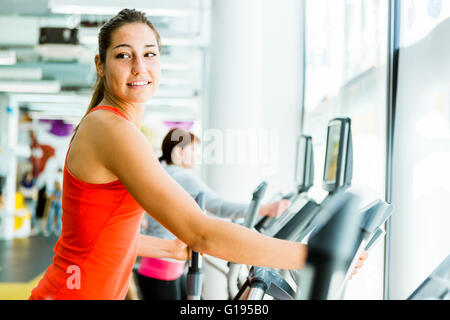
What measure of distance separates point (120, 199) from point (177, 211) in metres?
0.23

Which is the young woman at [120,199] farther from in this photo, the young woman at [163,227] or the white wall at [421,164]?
the young woman at [163,227]

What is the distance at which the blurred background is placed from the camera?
168 cm

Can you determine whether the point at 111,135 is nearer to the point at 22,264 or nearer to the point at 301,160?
the point at 301,160

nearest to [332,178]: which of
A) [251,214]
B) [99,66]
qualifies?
[251,214]

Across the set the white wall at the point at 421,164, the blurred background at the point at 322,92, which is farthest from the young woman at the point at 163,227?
the white wall at the point at 421,164

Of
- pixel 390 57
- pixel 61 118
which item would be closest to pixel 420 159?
pixel 390 57

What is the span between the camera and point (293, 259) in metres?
0.73

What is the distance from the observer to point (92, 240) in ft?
3.33

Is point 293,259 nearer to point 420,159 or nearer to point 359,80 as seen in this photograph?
point 420,159

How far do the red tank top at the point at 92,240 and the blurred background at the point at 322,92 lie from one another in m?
0.51

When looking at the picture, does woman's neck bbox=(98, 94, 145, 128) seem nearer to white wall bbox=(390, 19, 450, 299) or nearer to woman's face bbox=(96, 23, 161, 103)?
woman's face bbox=(96, 23, 161, 103)

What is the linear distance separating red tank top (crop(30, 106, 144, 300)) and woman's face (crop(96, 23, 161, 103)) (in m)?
0.13

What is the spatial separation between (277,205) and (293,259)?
135 cm

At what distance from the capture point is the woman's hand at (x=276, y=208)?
205 cm
